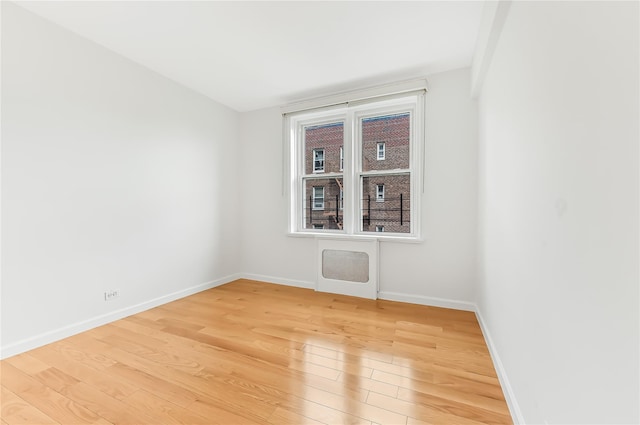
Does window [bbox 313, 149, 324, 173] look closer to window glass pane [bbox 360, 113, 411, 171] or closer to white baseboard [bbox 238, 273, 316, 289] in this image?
window glass pane [bbox 360, 113, 411, 171]

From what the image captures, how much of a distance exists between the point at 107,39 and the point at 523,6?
318 cm

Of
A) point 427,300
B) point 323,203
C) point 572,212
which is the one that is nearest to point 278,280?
point 323,203

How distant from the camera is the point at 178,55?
105 inches

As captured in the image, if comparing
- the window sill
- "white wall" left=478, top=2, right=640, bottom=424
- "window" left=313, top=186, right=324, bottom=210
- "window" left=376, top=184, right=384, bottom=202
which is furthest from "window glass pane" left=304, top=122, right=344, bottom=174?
"white wall" left=478, top=2, right=640, bottom=424

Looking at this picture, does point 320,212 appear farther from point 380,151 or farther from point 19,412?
point 19,412

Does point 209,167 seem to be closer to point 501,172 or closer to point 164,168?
point 164,168

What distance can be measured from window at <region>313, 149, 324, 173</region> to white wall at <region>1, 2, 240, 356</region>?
1.48 meters

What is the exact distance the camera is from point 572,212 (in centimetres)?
86

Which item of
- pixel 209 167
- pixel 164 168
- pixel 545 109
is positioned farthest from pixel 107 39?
pixel 545 109

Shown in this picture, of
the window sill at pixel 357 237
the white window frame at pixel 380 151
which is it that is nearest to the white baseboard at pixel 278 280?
the window sill at pixel 357 237

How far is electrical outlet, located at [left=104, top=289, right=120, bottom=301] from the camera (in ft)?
8.48

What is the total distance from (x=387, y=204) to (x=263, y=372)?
7.55 feet

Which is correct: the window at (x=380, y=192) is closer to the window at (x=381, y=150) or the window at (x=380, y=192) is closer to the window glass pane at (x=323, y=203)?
the window at (x=381, y=150)

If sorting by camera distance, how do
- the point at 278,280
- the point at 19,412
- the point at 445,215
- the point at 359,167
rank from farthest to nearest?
the point at 278,280 → the point at 359,167 → the point at 445,215 → the point at 19,412
